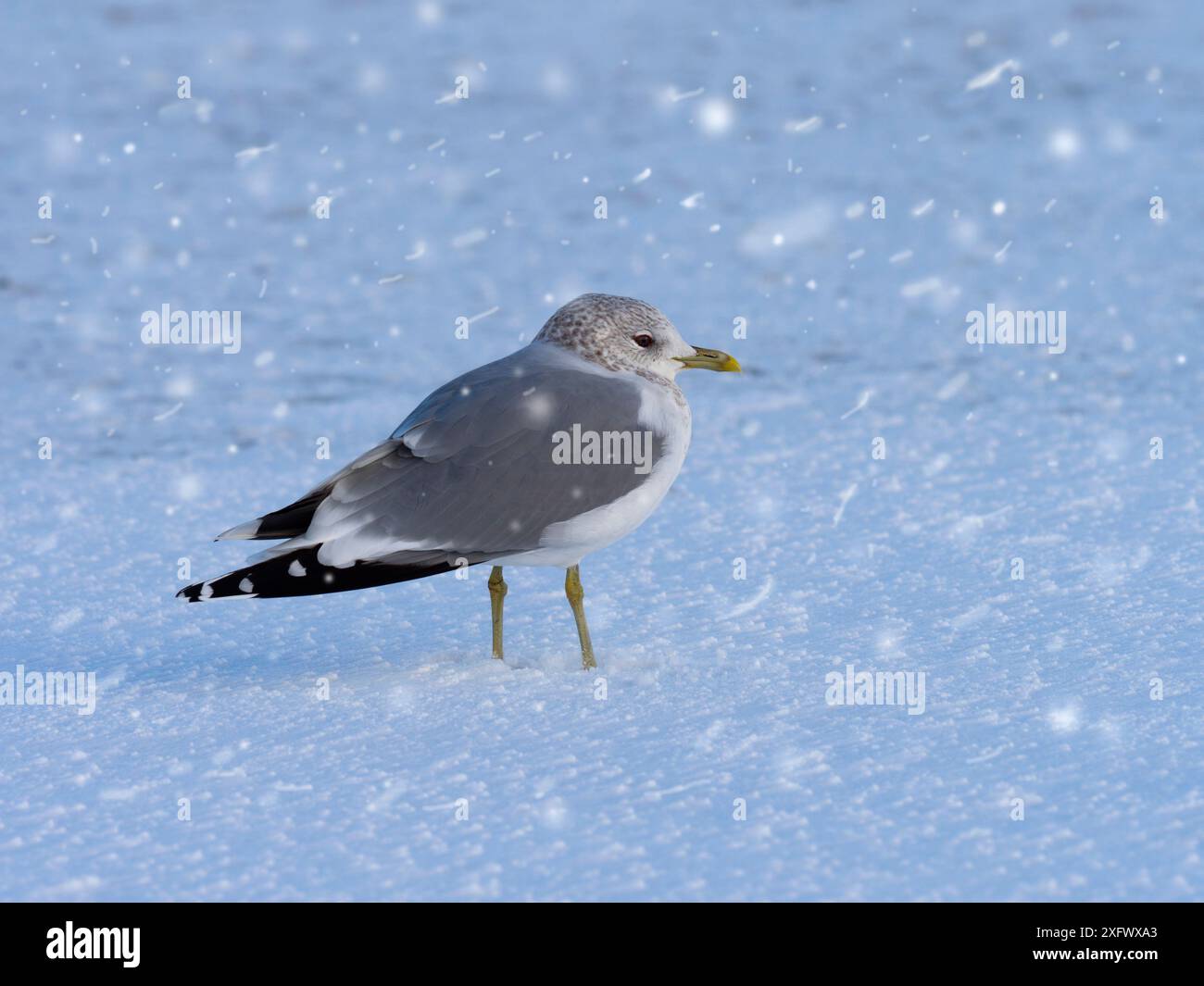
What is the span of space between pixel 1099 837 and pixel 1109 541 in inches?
90.5

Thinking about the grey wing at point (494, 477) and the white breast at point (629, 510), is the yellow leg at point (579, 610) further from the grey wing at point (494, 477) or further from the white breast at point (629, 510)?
the grey wing at point (494, 477)

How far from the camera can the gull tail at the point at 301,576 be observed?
3701mm

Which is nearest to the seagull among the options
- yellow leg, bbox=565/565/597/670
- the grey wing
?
the grey wing

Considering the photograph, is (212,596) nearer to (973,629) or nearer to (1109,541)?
(973,629)

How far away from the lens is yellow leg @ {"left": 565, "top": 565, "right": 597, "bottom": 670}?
411 centimetres

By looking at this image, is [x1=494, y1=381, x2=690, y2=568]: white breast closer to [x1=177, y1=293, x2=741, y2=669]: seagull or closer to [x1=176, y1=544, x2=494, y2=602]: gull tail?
[x1=177, y1=293, x2=741, y2=669]: seagull

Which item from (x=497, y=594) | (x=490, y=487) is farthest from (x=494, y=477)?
(x=497, y=594)

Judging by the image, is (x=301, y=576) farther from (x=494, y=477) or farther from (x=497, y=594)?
(x=497, y=594)

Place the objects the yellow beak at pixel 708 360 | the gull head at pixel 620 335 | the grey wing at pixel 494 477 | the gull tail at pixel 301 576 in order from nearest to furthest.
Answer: the gull tail at pixel 301 576, the grey wing at pixel 494 477, the gull head at pixel 620 335, the yellow beak at pixel 708 360

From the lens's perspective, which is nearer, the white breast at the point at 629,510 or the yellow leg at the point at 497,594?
the white breast at the point at 629,510

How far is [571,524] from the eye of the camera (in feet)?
12.7

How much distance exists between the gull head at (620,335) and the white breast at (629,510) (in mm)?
100

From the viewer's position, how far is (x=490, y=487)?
3.85 m

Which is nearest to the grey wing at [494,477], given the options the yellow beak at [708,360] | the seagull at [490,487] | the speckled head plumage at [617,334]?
the seagull at [490,487]
